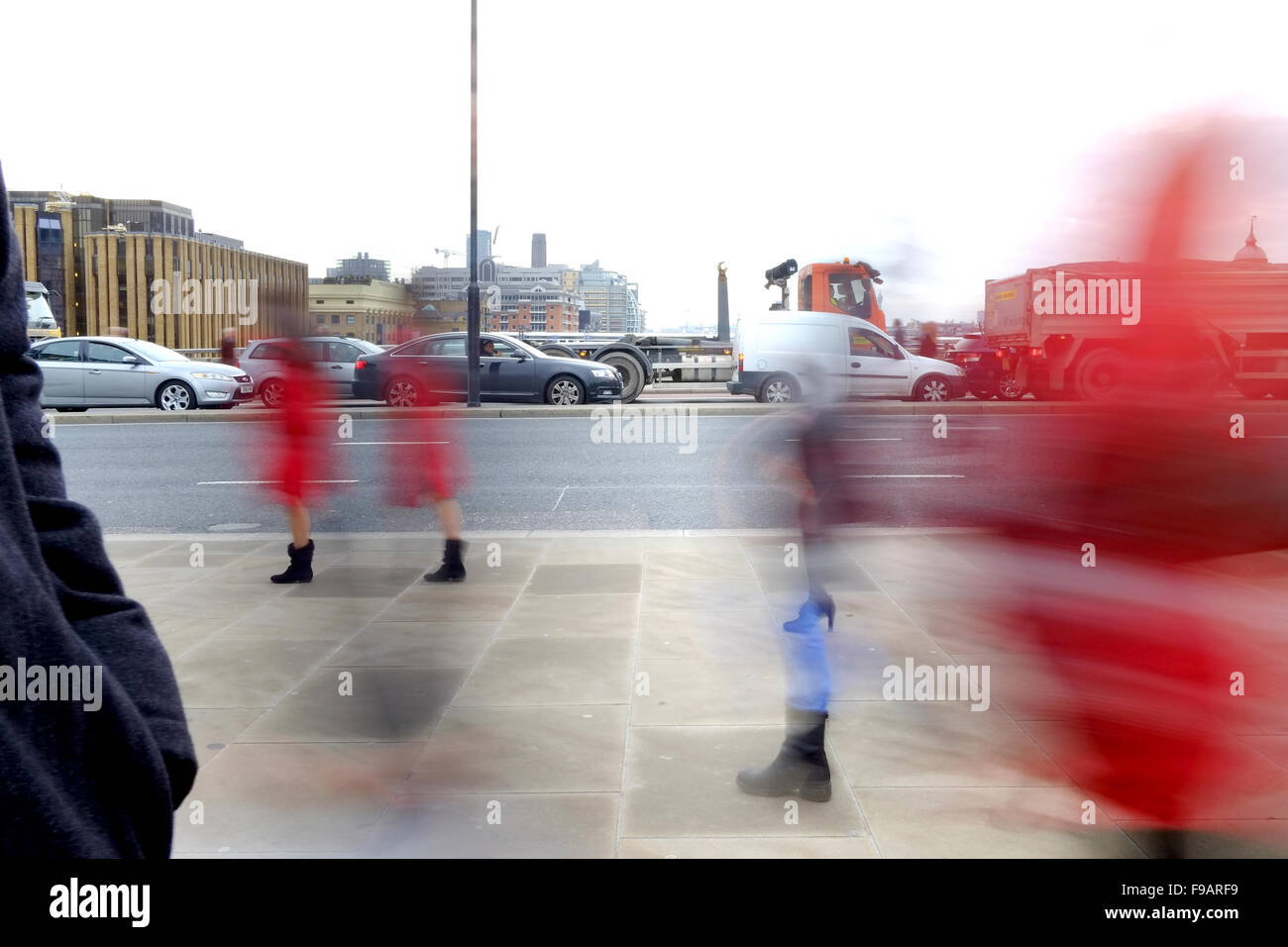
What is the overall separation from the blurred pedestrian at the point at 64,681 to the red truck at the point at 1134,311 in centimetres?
144

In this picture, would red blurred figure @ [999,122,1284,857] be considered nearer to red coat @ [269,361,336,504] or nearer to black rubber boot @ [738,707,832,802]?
black rubber boot @ [738,707,832,802]

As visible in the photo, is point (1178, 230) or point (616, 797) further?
point (616, 797)

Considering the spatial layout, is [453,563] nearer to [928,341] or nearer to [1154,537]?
[928,341]

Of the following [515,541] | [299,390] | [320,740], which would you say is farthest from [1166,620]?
[515,541]

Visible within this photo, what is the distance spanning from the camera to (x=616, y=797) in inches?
136

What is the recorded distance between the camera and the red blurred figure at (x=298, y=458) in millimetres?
6457

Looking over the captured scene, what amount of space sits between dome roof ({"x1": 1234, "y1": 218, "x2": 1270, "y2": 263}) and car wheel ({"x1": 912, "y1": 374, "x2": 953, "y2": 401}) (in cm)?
1764

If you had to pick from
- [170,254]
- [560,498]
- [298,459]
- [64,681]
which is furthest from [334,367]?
[64,681]

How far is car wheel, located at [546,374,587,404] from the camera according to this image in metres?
20.1

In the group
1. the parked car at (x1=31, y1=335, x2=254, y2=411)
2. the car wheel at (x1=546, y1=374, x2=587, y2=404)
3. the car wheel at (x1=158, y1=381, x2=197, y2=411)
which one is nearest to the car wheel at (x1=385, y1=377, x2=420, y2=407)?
the car wheel at (x1=546, y1=374, x2=587, y2=404)

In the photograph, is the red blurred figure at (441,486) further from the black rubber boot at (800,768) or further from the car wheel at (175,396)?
the car wheel at (175,396)

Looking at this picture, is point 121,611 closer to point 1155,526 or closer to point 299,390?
point 1155,526
